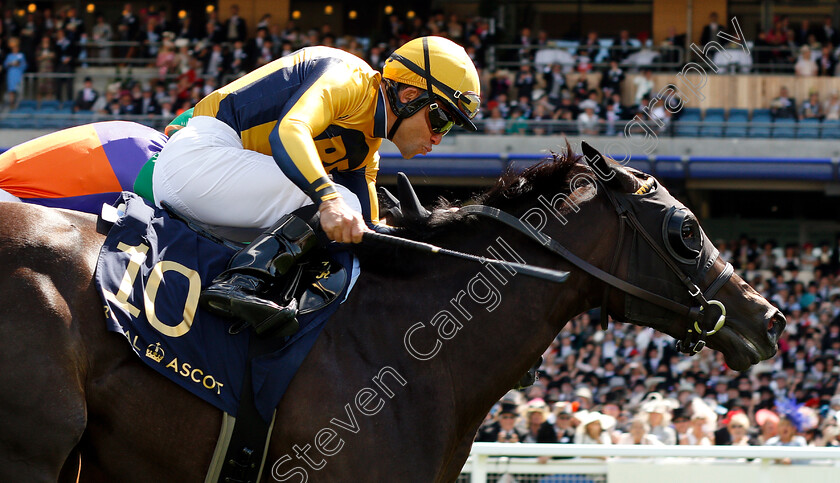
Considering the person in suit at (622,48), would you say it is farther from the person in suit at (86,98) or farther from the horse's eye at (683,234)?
the horse's eye at (683,234)

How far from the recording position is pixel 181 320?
8.74ft

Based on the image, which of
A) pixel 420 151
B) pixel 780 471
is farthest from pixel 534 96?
pixel 420 151

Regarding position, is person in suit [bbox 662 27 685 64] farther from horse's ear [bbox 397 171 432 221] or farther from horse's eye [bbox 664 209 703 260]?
horse's ear [bbox 397 171 432 221]

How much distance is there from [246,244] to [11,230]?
2.22 ft

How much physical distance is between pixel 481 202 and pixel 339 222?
0.75 m

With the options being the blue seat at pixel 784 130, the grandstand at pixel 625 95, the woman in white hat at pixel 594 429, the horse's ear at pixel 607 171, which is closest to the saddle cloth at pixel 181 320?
the horse's ear at pixel 607 171

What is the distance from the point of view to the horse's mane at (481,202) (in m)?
3.01

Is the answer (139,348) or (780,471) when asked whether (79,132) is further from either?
(780,471)

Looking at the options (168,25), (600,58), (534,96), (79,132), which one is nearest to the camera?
(79,132)

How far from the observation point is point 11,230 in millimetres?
2588

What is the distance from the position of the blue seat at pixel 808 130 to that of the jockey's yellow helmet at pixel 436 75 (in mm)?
11621

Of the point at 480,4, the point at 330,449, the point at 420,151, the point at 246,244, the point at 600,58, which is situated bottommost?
the point at 330,449

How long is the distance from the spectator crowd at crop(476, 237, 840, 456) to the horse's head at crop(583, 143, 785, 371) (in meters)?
3.77

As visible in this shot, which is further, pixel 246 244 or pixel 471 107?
pixel 471 107
